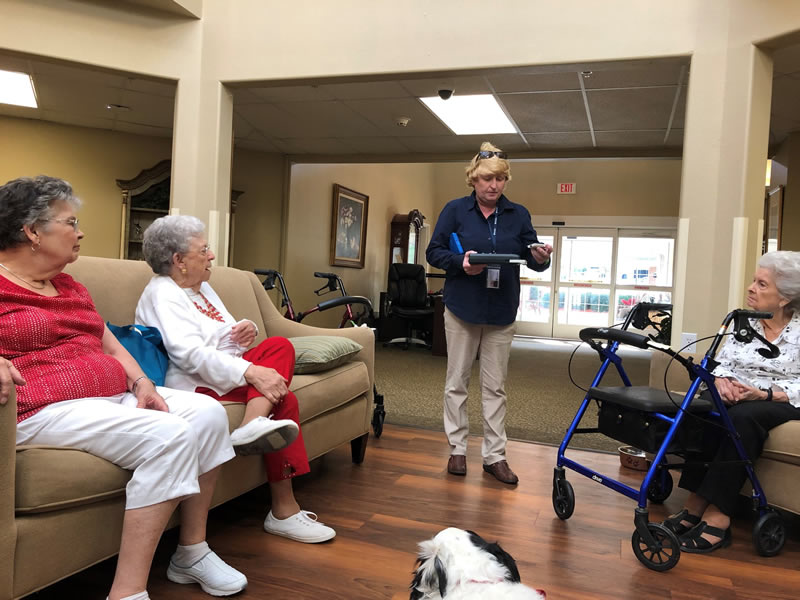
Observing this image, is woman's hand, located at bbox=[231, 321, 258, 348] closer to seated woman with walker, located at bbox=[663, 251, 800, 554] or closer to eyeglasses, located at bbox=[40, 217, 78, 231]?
eyeglasses, located at bbox=[40, 217, 78, 231]

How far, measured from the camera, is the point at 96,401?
4.96 feet

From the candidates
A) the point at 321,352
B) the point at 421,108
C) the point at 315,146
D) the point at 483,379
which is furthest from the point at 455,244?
the point at 315,146

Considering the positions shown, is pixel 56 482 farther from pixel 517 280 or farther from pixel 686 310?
pixel 686 310

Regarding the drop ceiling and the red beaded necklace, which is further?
the drop ceiling

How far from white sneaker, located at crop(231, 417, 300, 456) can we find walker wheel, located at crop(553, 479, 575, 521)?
3.54 ft

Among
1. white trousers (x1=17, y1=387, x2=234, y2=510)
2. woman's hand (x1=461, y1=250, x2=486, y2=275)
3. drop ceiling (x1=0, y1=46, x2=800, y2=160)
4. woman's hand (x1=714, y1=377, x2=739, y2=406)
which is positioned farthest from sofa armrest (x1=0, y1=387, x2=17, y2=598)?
drop ceiling (x1=0, y1=46, x2=800, y2=160)

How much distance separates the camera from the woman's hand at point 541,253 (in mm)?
2674

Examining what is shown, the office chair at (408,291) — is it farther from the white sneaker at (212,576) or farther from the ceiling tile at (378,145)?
the white sneaker at (212,576)

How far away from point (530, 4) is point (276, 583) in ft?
11.7

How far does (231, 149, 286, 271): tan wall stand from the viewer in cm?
751

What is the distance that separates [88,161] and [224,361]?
18.8 feet

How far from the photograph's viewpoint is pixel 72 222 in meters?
1.66

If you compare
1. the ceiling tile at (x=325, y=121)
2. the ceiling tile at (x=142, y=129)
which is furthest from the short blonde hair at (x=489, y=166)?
the ceiling tile at (x=142, y=129)

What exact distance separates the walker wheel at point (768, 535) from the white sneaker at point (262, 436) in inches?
64.1
